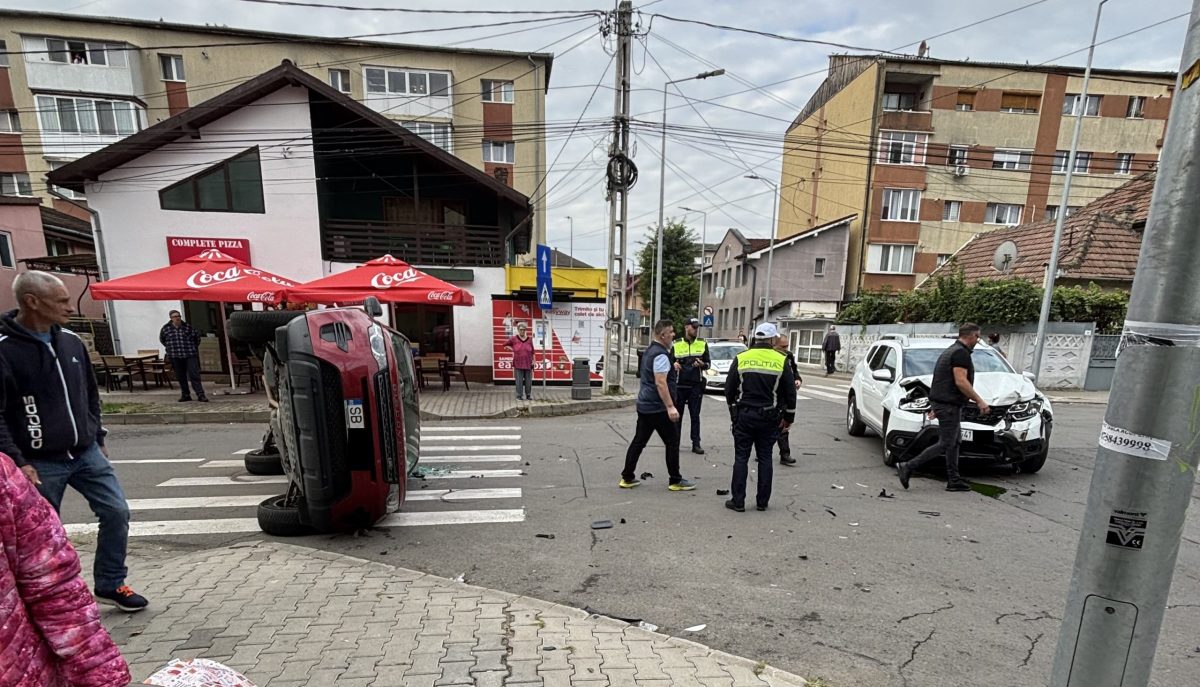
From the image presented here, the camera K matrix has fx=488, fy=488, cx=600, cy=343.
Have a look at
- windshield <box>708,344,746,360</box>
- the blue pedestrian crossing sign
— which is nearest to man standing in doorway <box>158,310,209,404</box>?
the blue pedestrian crossing sign

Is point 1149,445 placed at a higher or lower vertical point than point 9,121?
lower

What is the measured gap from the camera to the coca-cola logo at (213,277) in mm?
9445

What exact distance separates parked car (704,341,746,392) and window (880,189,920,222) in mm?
18291

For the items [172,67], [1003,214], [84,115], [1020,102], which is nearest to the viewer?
[84,115]

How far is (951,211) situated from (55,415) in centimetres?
3522

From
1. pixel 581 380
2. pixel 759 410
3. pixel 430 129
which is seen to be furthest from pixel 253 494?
pixel 430 129

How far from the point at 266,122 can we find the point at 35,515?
16.4 metres

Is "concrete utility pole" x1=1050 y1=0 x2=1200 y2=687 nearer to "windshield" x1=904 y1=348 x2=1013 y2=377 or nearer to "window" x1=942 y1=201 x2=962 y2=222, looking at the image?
"windshield" x1=904 y1=348 x2=1013 y2=377

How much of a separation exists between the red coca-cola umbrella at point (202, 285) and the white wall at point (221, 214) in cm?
372

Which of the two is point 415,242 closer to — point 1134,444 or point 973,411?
point 973,411

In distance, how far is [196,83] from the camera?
25.7 metres

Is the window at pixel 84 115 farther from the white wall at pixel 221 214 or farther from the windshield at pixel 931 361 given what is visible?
the windshield at pixel 931 361

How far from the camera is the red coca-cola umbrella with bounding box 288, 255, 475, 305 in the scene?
33.6 feet

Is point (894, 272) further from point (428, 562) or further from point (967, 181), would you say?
point (428, 562)
